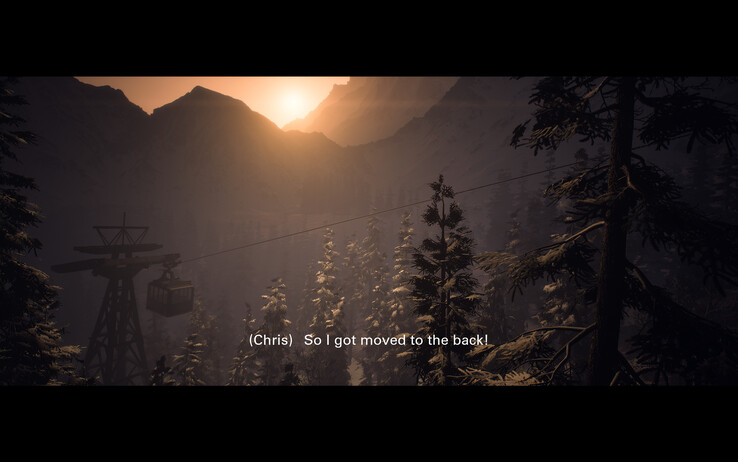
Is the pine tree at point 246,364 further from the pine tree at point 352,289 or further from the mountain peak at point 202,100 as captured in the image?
the mountain peak at point 202,100

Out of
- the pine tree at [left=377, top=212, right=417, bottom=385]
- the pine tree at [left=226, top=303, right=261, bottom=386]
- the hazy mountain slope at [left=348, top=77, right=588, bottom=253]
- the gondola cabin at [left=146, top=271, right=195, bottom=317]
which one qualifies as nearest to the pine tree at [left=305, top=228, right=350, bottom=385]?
the pine tree at [left=377, top=212, right=417, bottom=385]

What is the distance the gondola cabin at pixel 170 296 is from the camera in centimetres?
2006

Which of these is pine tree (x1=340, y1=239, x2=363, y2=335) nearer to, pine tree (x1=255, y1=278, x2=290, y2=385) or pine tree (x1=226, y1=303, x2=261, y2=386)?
pine tree (x1=226, y1=303, x2=261, y2=386)

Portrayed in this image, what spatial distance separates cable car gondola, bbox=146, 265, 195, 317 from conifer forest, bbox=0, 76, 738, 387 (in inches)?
7.2

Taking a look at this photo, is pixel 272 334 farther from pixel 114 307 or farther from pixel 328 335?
pixel 114 307

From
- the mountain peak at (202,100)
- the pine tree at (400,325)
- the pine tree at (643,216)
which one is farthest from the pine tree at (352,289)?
the mountain peak at (202,100)

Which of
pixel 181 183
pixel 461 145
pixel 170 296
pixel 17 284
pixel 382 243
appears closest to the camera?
pixel 17 284

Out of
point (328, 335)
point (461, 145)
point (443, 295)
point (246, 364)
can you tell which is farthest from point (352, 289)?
point (461, 145)

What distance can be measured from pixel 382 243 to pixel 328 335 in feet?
152

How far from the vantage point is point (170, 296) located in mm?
19969

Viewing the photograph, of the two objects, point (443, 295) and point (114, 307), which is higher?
point (443, 295)

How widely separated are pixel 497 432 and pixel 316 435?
1.00 m

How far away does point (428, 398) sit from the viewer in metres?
1.62
